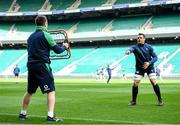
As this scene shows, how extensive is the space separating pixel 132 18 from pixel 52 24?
1464 centimetres

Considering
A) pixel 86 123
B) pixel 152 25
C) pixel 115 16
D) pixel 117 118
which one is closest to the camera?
pixel 86 123

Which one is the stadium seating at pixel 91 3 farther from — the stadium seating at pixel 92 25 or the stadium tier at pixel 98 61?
the stadium tier at pixel 98 61

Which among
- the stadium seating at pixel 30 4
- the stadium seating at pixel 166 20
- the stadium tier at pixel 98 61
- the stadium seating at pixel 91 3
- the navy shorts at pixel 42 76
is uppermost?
the stadium seating at pixel 30 4

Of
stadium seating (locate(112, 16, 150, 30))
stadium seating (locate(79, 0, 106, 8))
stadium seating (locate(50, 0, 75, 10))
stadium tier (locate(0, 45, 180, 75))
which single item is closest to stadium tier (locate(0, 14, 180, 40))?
stadium seating (locate(112, 16, 150, 30))

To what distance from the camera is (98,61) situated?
6272 cm

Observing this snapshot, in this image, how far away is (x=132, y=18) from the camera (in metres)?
68.4

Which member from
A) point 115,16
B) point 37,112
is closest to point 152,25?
point 115,16

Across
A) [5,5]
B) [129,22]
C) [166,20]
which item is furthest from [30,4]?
[166,20]

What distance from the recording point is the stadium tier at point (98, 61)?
57156mm

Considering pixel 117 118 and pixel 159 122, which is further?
pixel 117 118

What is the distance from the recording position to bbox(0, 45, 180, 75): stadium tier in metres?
57.2

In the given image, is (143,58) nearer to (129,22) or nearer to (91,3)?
(129,22)

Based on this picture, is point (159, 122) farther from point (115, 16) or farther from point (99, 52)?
point (115, 16)

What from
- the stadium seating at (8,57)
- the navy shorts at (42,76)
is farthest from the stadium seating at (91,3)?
the navy shorts at (42,76)
